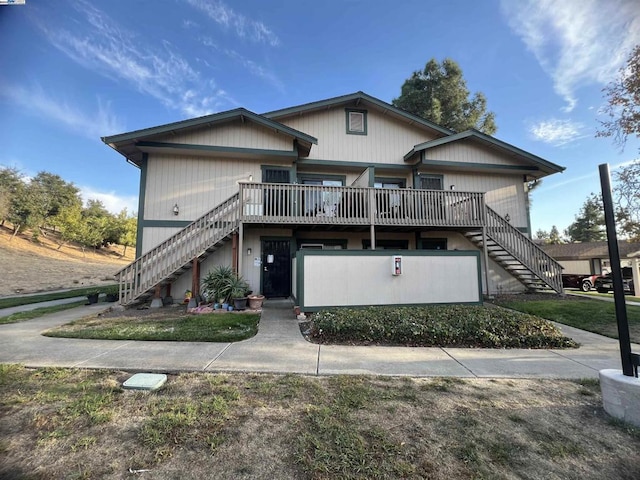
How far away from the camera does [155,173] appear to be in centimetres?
981

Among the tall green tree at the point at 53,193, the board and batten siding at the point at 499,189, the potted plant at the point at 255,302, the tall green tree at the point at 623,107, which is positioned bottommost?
the potted plant at the point at 255,302

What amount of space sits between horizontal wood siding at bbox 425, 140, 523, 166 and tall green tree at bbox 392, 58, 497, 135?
9234mm

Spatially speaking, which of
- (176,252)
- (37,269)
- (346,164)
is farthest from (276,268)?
(37,269)

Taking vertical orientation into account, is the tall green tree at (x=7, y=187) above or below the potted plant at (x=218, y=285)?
above

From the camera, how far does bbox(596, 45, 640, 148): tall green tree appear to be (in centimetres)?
999

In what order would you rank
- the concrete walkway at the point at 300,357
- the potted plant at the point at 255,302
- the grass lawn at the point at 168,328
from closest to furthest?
the concrete walkway at the point at 300,357 < the grass lawn at the point at 168,328 < the potted plant at the point at 255,302

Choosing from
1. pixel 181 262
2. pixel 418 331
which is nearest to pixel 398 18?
pixel 418 331

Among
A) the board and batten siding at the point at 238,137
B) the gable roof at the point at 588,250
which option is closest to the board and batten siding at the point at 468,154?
the board and batten siding at the point at 238,137

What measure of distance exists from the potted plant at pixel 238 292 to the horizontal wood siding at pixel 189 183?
124 inches

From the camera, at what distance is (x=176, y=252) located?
854 centimetres

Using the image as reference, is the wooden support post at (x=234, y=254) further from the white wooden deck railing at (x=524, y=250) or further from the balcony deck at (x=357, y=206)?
the white wooden deck railing at (x=524, y=250)

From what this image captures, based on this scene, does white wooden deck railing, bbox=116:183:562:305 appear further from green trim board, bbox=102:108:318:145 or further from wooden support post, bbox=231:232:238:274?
green trim board, bbox=102:108:318:145

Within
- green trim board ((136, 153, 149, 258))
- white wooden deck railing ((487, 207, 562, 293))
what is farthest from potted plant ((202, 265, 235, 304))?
white wooden deck railing ((487, 207, 562, 293))

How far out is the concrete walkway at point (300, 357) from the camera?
12.8 feet
